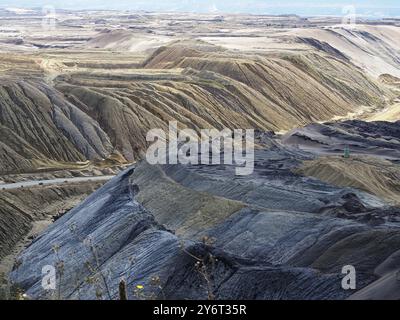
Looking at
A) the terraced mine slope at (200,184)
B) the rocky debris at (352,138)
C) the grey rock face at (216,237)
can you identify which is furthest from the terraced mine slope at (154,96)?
the grey rock face at (216,237)

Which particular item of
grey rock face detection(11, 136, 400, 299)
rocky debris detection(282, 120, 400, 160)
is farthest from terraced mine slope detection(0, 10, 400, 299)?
rocky debris detection(282, 120, 400, 160)

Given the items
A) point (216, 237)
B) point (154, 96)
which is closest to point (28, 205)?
point (216, 237)

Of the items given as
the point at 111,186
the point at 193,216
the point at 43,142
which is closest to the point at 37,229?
the point at 111,186

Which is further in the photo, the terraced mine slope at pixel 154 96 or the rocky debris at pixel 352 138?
the terraced mine slope at pixel 154 96

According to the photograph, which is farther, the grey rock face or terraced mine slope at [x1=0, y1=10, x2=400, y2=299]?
terraced mine slope at [x1=0, y1=10, x2=400, y2=299]

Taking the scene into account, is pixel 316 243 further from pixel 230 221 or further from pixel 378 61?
pixel 378 61

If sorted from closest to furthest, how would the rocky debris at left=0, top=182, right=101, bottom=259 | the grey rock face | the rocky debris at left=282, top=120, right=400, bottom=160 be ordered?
the grey rock face
the rocky debris at left=0, top=182, right=101, bottom=259
the rocky debris at left=282, top=120, right=400, bottom=160

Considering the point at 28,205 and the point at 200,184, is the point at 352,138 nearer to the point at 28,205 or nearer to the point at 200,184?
the point at 200,184

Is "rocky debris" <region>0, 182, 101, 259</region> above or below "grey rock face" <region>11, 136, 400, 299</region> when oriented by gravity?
below

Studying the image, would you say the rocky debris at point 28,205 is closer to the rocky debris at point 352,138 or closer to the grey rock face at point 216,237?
the grey rock face at point 216,237

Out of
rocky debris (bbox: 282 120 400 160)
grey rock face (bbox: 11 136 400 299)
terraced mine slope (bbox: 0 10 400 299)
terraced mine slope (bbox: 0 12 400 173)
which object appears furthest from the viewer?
terraced mine slope (bbox: 0 12 400 173)

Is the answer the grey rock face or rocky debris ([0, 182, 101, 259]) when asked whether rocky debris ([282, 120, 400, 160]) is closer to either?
the grey rock face
